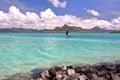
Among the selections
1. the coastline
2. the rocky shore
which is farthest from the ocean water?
the rocky shore

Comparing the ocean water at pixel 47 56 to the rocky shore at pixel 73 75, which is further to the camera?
the ocean water at pixel 47 56

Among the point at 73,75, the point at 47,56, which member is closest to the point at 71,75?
the point at 73,75

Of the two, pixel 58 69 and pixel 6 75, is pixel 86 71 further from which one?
pixel 6 75

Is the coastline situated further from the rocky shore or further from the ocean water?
the ocean water

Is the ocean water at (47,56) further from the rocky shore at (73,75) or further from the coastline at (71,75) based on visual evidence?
the rocky shore at (73,75)

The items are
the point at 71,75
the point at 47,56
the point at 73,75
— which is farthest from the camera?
the point at 47,56

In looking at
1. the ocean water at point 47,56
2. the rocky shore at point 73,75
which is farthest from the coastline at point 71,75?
the ocean water at point 47,56

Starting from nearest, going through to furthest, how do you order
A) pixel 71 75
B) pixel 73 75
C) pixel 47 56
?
pixel 73 75 < pixel 71 75 < pixel 47 56

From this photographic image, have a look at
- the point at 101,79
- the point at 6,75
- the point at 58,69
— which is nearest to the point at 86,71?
the point at 58,69

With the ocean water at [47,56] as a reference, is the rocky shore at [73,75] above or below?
above

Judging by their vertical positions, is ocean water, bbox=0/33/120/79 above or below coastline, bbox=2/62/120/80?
below

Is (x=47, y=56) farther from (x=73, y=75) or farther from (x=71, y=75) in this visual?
(x=73, y=75)

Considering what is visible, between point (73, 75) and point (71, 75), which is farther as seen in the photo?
point (71, 75)

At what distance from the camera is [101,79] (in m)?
12.7
